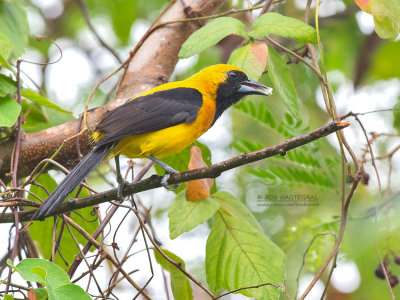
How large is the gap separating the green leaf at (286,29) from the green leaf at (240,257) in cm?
95

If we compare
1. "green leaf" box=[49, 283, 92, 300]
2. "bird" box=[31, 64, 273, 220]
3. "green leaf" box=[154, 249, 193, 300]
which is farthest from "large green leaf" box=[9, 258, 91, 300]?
"green leaf" box=[154, 249, 193, 300]

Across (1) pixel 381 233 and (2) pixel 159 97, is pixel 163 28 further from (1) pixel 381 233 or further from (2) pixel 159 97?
(1) pixel 381 233

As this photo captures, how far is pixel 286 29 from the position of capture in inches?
113

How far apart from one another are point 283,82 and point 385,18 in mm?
602

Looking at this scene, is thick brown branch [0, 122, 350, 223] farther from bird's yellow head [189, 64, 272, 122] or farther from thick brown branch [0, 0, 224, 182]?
bird's yellow head [189, 64, 272, 122]

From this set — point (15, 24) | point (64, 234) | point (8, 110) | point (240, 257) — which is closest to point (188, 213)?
point (240, 257)

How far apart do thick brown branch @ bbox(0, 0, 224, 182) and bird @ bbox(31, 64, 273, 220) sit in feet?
0.72

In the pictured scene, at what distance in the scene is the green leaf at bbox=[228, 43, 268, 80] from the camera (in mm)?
2807

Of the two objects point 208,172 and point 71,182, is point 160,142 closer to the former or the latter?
point 71,182

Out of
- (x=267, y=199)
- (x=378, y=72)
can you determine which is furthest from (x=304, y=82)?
(x=267, y=199)

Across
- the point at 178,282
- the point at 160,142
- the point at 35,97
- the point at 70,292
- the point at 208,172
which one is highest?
the point at 35,97

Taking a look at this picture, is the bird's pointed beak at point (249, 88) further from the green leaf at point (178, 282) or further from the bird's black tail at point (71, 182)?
the green leaf at point (178, 282)

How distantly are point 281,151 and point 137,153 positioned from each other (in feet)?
4.78

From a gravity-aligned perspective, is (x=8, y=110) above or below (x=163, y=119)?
below
